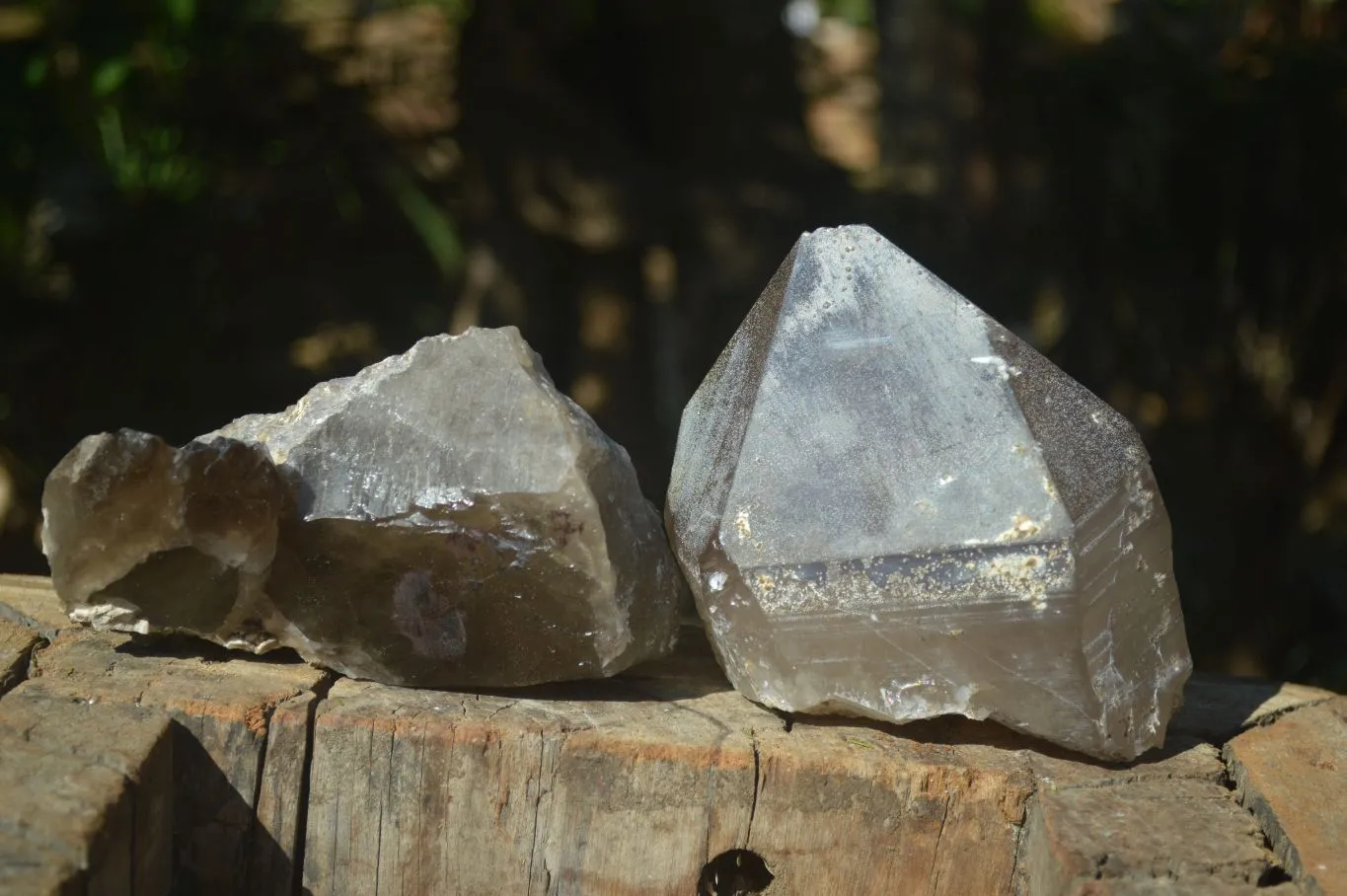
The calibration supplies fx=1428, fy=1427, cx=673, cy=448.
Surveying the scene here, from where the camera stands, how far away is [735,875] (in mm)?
1777

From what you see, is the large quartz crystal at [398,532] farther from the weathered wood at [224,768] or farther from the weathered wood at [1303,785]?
the weathered wood at [1303,785]

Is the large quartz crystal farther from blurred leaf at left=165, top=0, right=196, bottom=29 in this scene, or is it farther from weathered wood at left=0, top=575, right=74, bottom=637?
blurred leaf at left=165, top=0, right=196, bottom=29

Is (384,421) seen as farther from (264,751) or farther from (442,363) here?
(264,751)

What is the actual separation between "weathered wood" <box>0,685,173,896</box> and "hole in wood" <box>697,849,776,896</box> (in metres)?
0.65

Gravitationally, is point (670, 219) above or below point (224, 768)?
below

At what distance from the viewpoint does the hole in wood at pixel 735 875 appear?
5.75 ft

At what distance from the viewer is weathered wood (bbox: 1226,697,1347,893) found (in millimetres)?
1539

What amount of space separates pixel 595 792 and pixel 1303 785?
848 mm

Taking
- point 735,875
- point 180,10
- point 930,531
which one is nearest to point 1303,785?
point 930,531

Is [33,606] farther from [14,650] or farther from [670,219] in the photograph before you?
[670,219]

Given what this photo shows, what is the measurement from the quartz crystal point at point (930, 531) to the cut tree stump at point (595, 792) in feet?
0.26

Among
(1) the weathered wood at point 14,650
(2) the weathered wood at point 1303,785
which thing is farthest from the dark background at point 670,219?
(2) the weathered wood at point 1303,785

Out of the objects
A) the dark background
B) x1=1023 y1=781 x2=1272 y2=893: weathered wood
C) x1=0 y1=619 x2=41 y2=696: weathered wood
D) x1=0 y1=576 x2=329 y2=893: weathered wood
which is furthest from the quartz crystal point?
the dark background

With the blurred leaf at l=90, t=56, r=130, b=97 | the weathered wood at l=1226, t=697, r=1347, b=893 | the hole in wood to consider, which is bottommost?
the hole in wood
